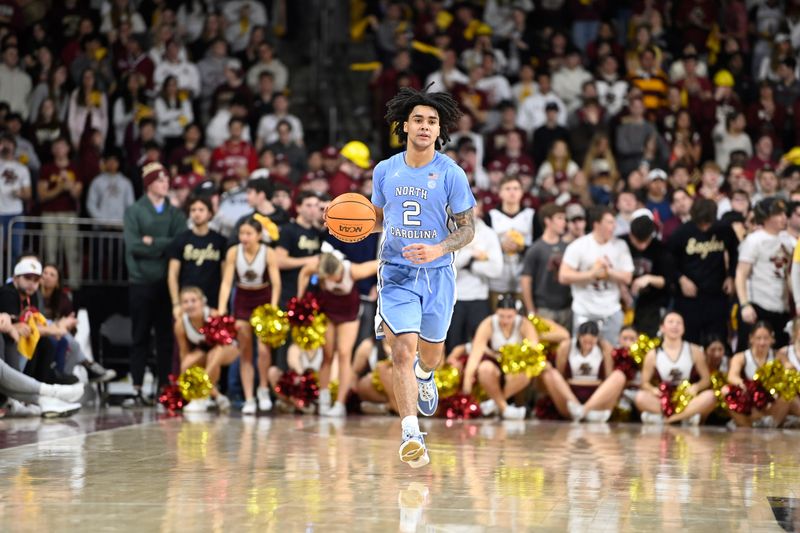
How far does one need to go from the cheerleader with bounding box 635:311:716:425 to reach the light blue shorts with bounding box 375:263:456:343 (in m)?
4.71

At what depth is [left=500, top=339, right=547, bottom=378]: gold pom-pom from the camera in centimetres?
1255

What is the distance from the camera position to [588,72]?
18.5m

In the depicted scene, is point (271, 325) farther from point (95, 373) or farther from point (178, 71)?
point (178, 71)

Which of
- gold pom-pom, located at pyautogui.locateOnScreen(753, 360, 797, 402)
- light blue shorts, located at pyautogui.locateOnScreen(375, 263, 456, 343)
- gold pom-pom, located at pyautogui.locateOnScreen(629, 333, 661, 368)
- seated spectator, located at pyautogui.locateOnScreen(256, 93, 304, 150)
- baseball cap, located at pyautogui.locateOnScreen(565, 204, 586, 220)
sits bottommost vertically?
gold pom-pom, located at pyautogui.locateOnScreen(753, 360, 797, 402)

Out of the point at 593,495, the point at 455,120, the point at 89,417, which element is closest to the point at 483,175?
the point at 89,417

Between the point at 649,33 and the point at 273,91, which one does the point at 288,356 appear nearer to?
the point at 273,91

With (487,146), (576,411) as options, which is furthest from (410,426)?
(487,146)

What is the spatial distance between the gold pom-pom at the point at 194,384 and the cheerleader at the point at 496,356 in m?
2.58

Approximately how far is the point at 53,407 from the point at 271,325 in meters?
2.33

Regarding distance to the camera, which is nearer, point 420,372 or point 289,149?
point 420,372

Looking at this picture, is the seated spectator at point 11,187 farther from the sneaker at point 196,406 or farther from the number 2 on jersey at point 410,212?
the number 2 on jersey at point 410,212

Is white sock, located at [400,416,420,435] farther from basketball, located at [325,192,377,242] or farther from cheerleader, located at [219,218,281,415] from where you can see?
cheerleader, located at [219,218,281,415]

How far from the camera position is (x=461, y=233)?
26.3 feet

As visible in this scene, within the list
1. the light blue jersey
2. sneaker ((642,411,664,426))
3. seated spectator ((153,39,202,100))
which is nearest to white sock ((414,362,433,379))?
the light blue jersey
